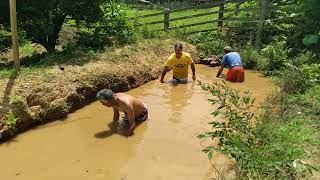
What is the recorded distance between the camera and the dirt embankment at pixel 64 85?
26.2 ft

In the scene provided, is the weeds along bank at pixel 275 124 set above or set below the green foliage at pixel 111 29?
below

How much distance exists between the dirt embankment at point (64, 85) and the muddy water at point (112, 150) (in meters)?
0.23

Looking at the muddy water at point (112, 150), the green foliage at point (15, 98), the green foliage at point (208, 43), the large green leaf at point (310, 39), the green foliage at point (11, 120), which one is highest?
the large green leaf at point (310, 39)

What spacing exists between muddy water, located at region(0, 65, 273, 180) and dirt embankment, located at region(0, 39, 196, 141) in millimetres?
228

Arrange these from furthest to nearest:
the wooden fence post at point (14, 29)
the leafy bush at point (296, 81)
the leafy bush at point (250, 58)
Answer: the leafy bush at point (250, 58) < the leafy bush at point (296, 81) < the wooden fence post at point (14, 29)

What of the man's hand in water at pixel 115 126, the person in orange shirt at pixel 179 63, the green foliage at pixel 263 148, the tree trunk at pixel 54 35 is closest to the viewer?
the green foliage at pixel 263 148

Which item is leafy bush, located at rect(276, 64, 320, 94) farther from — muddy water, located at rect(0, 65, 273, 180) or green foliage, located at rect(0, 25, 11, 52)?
green foliage, located at rect(0, 25, 11, 52)

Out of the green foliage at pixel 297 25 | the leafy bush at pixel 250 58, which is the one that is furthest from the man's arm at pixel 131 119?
the green foliage at pixel 297 25

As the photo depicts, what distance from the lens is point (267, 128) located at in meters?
6.53

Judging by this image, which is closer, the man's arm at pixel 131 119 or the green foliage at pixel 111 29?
the man's arm at pixel 131 119

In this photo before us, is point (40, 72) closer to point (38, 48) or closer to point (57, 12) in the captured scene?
point (57, 12)

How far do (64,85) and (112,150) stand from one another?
Answer: 2.38 m

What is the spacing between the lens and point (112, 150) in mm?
7289

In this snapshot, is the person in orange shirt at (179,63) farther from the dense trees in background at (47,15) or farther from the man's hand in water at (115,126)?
the man's hand in water at (115,126)
